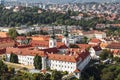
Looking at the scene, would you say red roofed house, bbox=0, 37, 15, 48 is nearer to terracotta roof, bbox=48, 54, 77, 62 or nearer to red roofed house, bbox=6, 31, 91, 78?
red roofed house, bbox=6, 31, 91, 78

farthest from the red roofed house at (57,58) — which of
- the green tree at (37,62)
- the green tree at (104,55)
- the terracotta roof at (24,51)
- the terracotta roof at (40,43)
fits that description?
the terracotta roof at (40,43)

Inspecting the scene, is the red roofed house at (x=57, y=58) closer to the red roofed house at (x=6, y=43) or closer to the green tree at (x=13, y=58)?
the green tree at (x=13, y=58)

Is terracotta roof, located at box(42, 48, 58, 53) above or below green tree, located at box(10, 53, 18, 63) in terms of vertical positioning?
above

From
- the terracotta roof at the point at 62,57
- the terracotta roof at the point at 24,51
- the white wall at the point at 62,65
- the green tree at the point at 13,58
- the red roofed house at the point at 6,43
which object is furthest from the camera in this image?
the red roofed house at the point at 6,43

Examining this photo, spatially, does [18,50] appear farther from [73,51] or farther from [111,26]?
[111,26]

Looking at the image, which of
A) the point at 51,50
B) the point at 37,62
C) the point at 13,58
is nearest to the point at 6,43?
the point at 13,58

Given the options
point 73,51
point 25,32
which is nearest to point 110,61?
point 73,51

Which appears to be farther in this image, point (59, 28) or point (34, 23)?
point (34, 23)

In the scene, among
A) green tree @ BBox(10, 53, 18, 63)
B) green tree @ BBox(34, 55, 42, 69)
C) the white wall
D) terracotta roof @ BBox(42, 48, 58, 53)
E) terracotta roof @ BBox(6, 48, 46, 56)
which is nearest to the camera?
the white wall

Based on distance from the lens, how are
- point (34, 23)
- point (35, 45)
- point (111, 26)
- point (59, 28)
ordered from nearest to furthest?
point (35, 45) < point (59, 28) < point (111, 26) < point (34, 23)

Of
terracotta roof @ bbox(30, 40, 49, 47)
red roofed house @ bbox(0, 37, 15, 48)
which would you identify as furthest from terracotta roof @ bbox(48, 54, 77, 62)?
red roofed house @ bbox(0, 37, 15, 48)

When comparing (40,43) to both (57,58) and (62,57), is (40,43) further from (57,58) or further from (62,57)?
(62,57)
